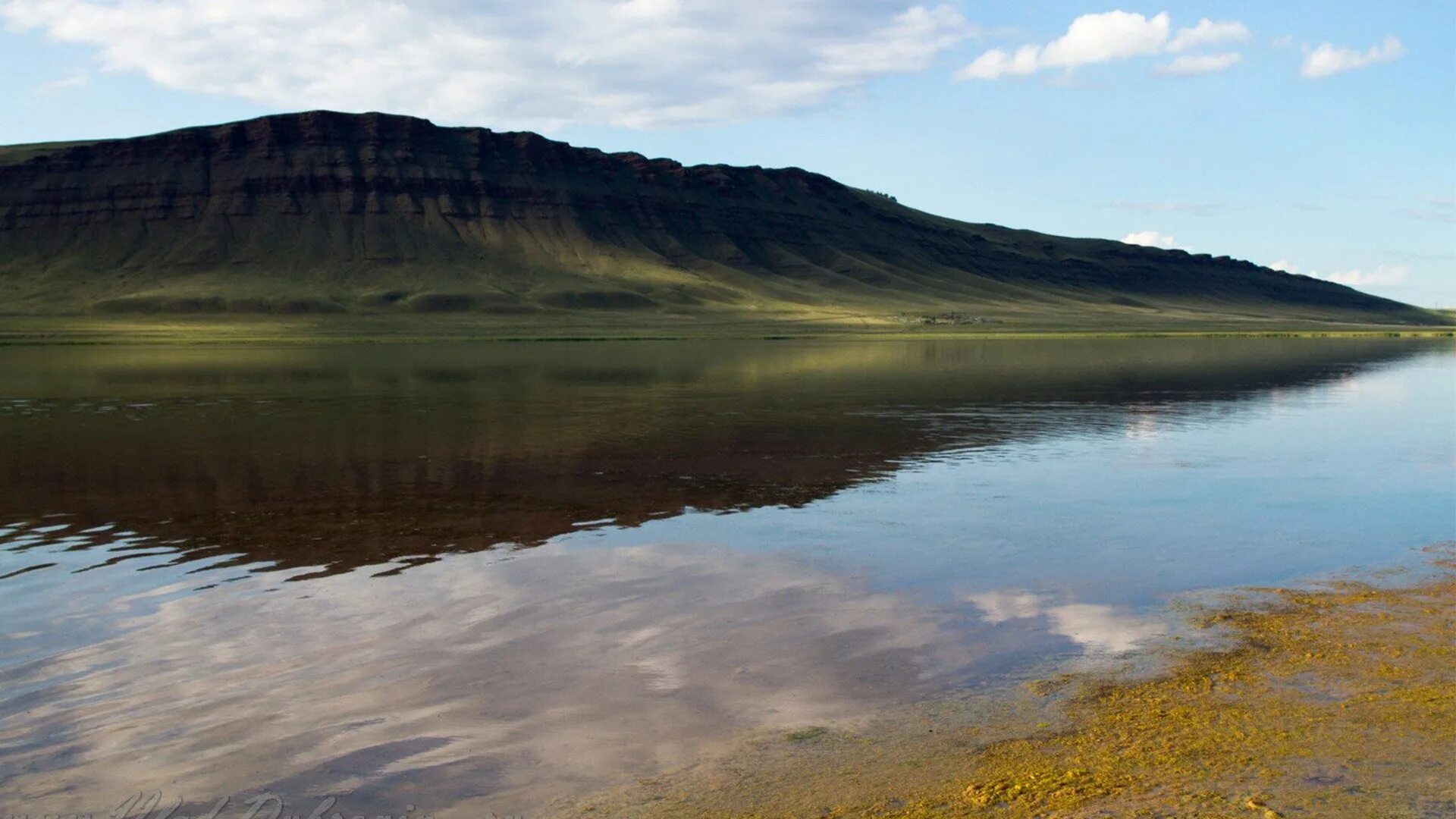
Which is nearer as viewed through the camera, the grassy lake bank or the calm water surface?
the calm water surface

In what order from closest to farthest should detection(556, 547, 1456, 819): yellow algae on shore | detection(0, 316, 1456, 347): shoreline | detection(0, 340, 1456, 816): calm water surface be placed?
1. detection(556, 547, 1456, 819): yellow algae on shore
2. detection(0, 340, 1456, 816): calm water surface
3. detection(0, 316, 1456, 347): shoreline

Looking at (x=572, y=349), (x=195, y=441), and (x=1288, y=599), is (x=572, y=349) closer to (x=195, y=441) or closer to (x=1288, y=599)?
(x=195, y=441)

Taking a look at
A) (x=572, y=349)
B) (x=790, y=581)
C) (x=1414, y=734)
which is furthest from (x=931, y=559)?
(x=572, y=349)

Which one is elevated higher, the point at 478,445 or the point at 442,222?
the point at 442,222

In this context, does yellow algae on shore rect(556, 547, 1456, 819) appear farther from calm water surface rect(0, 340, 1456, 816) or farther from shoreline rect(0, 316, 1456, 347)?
shoreline rect(0, 316, 1456, 347)

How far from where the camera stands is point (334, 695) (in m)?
9.19

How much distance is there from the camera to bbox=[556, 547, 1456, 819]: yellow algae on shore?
22.9 ft

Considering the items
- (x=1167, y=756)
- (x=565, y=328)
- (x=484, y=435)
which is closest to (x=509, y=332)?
(x=565, y=328)

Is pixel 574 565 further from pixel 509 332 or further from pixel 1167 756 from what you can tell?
pixel 509 332

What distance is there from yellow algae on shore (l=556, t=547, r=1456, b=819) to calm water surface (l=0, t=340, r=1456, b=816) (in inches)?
25.6

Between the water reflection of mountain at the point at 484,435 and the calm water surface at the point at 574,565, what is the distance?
0.18m

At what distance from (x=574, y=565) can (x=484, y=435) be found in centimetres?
1458

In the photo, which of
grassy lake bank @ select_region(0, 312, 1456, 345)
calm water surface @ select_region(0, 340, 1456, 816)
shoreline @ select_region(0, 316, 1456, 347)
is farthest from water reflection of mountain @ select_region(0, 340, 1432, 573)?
grassy lake bank @ select_region(0, 312, 1456, 345)

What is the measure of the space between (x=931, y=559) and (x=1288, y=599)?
3.84 m
